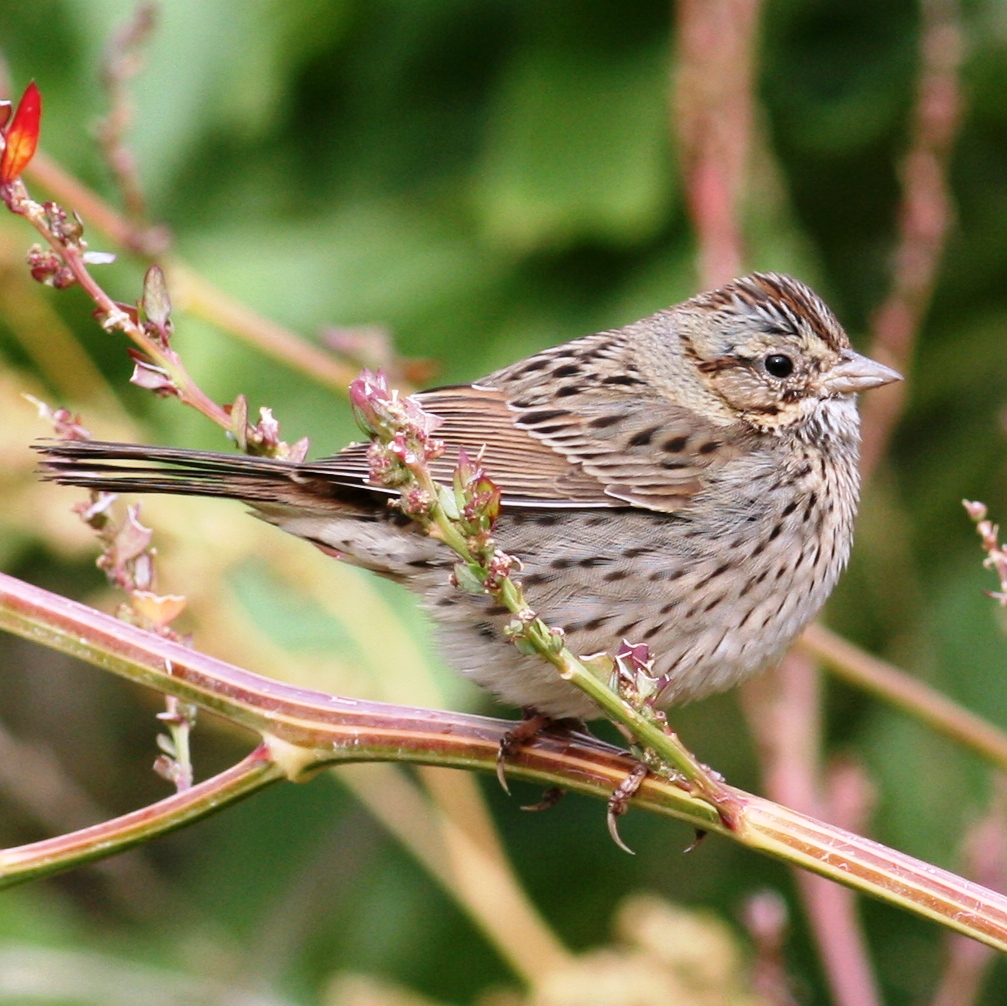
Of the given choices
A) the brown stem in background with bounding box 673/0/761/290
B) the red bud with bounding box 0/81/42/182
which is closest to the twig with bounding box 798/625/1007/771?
the brown stem in background with bounding box 673/0/761/290

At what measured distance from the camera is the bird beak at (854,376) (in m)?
2.76

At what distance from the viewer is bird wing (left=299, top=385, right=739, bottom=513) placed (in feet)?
8.68

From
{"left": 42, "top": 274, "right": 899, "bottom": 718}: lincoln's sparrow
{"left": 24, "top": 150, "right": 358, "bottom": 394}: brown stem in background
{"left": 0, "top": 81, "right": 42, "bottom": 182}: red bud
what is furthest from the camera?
{"left": 24, "top": 150, "right": 358, "bottom": 394}: brown stem in background

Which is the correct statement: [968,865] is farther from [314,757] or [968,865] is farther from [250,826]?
[250,826]

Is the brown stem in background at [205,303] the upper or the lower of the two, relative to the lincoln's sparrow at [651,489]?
upper

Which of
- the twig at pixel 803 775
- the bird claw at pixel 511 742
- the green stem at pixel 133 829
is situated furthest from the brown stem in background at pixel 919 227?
the green stem at pixel 133 829

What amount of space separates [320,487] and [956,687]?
1.77 metres

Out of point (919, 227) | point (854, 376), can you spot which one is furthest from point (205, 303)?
point (919, 227)

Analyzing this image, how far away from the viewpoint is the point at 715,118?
9.73ft

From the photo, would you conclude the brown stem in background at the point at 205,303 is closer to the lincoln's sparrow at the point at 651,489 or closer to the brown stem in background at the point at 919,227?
the lincoln's sparrow at the point at 651,489

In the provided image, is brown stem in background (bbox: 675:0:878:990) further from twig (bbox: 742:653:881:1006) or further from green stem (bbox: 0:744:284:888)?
green stem (bbox: 0:744:284:888)

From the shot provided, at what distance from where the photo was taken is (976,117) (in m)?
3.68

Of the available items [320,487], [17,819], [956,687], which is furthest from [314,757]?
[17,819]

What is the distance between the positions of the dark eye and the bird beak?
6cm
